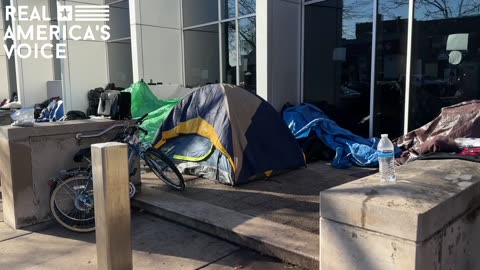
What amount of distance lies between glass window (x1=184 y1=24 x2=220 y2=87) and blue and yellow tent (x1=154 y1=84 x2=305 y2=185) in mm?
5376

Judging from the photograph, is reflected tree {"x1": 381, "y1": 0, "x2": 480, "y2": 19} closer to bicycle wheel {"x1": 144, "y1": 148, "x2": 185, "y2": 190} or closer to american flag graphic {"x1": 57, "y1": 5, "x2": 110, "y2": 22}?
bicycle wheel {"x1": 144, "y1": 148, "x2": 185, "y2": 190}

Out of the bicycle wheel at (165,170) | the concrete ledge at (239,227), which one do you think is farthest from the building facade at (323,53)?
the concrete ledge at (239,227)

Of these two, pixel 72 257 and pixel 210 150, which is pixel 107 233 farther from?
pixel 210 150

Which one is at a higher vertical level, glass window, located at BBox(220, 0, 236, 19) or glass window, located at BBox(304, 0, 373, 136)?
glass window, located at BBox(220, 0, 236, 19)

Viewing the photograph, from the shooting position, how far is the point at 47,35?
17047 mm

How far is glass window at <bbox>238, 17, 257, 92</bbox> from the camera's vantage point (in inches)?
410

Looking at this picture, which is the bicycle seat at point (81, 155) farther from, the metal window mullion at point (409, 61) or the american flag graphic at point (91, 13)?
the american flag graphic at point (91, 13)

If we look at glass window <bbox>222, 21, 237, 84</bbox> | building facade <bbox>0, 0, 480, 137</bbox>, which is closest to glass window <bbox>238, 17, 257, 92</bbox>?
building facade <bbox>0, 0, 480, 137</bbox>

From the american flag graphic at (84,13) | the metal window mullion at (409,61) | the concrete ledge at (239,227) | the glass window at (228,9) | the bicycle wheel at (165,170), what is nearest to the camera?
the concrete ledge at (239,227)

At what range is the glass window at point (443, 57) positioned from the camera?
684 centimetres

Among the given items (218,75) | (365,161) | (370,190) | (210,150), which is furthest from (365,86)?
A: (370,190)

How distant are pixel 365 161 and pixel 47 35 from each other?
14.8m

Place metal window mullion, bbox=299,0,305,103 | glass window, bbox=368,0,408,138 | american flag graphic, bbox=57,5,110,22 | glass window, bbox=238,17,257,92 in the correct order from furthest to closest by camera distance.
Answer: american flag graphic, bbox=57,5,110,22 < glass window, bbox=238,17,257,92 < metal window mullion, bbox=299,0,305,103 < glass window, bbox=368,0,408,138

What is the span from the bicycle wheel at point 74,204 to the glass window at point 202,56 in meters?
7.51
